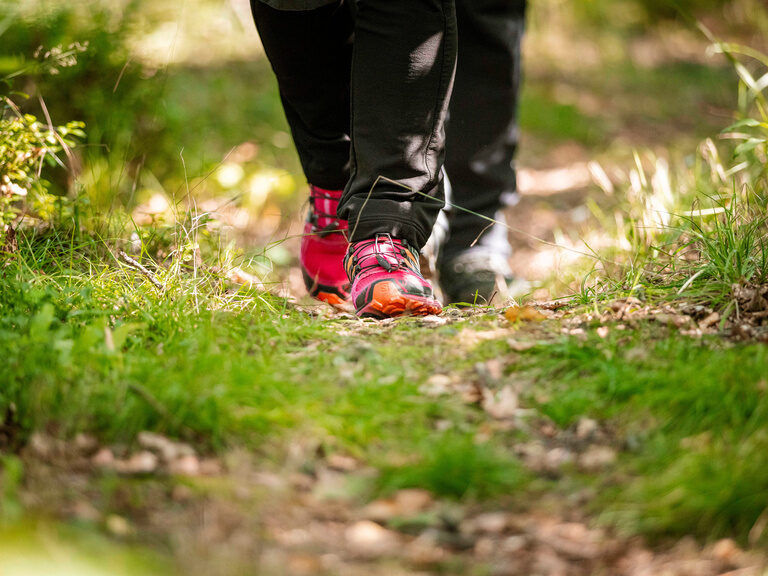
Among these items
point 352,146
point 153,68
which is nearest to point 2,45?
point 153,68

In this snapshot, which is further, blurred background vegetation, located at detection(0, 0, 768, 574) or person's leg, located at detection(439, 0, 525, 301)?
person's leg, located at detection(439, 0, 525, 301)

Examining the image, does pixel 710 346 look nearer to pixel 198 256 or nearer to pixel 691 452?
pixel 691 452

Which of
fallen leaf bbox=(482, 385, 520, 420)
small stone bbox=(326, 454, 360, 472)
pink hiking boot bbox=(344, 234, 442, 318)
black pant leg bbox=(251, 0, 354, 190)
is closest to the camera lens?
small stone bbox=(326, 454, 360, 472)

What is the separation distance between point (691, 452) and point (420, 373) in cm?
55

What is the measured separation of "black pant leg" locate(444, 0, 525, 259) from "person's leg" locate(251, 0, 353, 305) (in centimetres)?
51

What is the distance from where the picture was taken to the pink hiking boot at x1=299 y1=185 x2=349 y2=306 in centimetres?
225

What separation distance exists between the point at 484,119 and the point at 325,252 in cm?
81

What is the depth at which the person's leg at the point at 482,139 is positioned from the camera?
7.75ft

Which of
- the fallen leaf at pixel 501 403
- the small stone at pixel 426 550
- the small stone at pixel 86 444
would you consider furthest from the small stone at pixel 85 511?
the fallen leaf at pixel 501 403

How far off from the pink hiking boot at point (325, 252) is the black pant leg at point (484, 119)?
1.51 feet

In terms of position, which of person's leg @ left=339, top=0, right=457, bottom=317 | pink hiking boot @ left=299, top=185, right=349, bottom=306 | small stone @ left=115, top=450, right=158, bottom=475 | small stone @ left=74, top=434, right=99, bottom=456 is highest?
person's leg @ left=339, top=0, right=457, bottom=317

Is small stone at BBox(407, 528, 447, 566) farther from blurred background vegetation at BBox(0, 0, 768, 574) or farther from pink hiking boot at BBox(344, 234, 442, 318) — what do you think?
pink hiking boot at BBox(344, 234, 442, 318)

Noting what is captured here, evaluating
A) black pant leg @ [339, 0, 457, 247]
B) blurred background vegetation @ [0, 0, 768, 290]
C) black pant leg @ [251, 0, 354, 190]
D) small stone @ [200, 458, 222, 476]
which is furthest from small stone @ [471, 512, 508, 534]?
black pant leg @ [251, 0, 354, 190]

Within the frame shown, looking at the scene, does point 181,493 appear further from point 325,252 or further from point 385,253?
point 325,252
